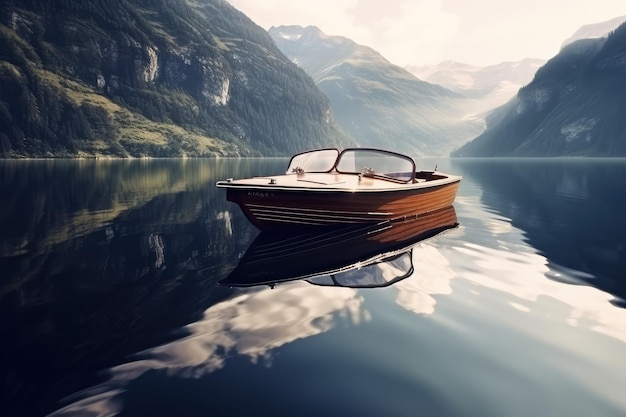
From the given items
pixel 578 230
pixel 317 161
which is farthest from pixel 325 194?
pixel 578 230

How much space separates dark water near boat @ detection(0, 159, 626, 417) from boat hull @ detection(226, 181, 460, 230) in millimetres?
2536

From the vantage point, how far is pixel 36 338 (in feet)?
23.6

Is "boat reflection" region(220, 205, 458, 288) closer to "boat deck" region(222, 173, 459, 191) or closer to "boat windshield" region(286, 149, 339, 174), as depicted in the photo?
"boat deck" region(222, 173, 459, 191)

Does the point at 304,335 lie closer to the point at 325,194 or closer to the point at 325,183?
the point at 325,194

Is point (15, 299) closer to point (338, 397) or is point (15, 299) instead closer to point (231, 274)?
point (231, 274)

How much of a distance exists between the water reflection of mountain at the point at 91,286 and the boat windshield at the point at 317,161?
15.3ft

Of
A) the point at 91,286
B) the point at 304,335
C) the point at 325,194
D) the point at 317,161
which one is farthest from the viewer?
the point at 317,161

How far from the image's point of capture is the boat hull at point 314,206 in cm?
1633

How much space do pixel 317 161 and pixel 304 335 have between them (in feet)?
47.2

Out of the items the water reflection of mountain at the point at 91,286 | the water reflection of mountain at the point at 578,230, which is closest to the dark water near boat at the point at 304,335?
the water reflection of mountain at the point at 91,286

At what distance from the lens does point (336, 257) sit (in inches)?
533

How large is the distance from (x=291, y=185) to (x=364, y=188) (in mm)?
3378

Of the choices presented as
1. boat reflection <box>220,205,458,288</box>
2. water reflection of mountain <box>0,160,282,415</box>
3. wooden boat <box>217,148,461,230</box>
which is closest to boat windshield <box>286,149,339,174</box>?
wooden boat <box>217,148,461,230</box>

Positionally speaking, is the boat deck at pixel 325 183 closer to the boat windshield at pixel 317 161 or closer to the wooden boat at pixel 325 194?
the wooden boat at pixel 325 194
